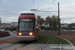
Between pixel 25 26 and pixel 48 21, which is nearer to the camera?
pixel 25 26

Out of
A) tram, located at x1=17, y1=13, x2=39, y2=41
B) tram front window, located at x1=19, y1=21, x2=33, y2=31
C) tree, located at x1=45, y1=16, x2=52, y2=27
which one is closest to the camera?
tram, located at x1=17, y1=13, x2=39, y2=41

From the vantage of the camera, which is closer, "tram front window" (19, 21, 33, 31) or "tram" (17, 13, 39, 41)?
"tram" (17, 13, 39, 41)

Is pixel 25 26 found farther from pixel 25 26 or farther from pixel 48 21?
pixel 48 21

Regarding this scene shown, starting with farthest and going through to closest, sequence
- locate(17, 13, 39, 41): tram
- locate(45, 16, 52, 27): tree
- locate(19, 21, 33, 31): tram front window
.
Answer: locate(45, 16, 52, 27): tree < locate(19, 21, 33, 31): tram front window < locate(17, 13, 39, 41): tram

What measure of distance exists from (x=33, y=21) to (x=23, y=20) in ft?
3.60

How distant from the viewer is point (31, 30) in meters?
12.7

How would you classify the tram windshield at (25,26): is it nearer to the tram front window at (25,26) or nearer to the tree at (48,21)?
the tram front window at (25,26)

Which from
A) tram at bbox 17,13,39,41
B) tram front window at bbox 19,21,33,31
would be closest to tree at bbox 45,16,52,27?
tram at bbox 17,13,39,41

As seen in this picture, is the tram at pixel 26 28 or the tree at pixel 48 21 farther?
the tree at pixel 48 21

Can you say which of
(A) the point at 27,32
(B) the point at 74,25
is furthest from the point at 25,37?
(B) the point at 74,25

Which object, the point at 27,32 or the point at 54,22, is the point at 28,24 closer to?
the point at 27,32

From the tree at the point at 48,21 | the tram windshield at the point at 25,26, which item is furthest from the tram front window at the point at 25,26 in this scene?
the tree at the point at 48,21

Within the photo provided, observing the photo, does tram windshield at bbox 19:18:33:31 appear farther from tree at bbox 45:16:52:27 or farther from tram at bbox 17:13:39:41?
tree at bbox 45:16:52:27

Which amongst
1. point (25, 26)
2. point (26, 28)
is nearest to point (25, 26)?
point (25, 26)
